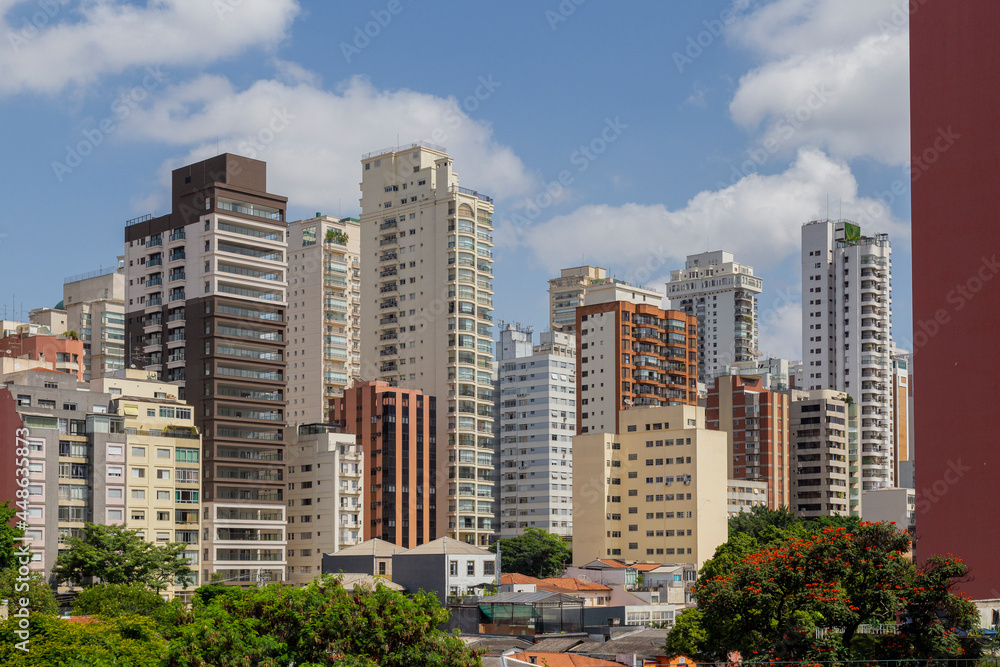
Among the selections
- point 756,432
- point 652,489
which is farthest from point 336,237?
point 756,432

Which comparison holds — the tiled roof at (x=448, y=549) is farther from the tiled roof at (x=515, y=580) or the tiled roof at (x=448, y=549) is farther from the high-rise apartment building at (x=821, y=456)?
the high-rise apartment building at (x=821, y=456)

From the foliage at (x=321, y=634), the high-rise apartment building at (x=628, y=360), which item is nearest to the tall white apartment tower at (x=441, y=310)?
the high-rise apartment building at (x=628, y=360)

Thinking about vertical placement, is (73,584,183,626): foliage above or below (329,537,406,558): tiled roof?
above

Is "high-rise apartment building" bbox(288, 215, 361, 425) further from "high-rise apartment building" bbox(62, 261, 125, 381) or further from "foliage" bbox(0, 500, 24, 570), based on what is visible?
"foliage" bbox(0, 500, 24, 570)

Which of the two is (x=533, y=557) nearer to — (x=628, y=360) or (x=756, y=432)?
(x=628, y=360)

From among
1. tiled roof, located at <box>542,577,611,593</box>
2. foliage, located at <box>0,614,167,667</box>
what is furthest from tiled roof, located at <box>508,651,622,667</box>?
tiled roof, located at <box>542,577,611,593</box>

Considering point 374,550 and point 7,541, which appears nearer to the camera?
point 7,541
